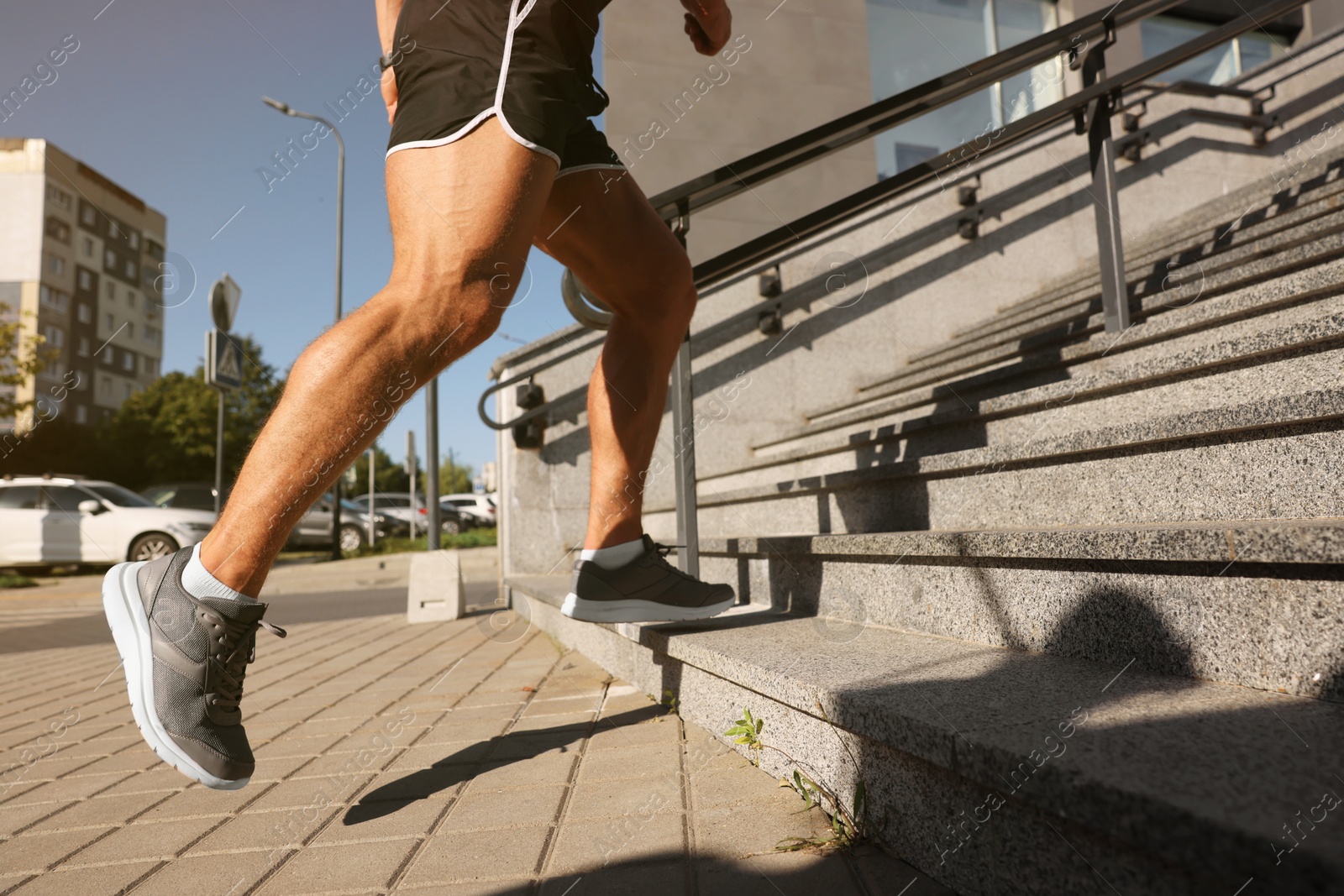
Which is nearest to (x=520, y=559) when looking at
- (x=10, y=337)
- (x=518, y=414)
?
(x=518, y=414)

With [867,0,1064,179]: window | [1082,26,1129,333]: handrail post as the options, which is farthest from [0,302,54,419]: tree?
[1082,26,1129,333]: handrail post

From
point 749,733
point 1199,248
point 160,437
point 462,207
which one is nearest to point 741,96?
point 1199,248

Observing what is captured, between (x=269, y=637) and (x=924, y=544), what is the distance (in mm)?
4267

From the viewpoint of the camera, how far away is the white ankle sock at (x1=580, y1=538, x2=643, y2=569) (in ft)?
6.68

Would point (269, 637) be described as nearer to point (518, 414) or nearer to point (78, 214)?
point (518, 414)

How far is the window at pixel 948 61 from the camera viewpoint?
266 inches

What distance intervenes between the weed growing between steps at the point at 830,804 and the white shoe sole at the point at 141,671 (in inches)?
37.4

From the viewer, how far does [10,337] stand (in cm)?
1655

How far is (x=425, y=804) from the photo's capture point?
1627mm

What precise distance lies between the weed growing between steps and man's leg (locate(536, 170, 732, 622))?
514mm

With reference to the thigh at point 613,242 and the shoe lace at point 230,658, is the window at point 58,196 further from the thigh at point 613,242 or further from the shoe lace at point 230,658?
the shoe lace at point 230,658

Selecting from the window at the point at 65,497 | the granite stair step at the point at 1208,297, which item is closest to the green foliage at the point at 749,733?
the granite stair step at the point at 1208,297

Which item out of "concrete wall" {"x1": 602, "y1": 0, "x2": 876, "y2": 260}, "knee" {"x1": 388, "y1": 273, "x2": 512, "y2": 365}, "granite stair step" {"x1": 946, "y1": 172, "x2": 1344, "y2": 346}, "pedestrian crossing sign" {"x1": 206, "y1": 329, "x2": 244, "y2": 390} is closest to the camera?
"knee" {"x1": 388, "y1": 273, "x2": 512, "y2": 365}

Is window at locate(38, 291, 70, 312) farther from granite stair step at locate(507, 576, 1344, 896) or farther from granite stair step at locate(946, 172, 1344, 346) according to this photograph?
granite stair step at locate(507, 576, 1344, 896)
